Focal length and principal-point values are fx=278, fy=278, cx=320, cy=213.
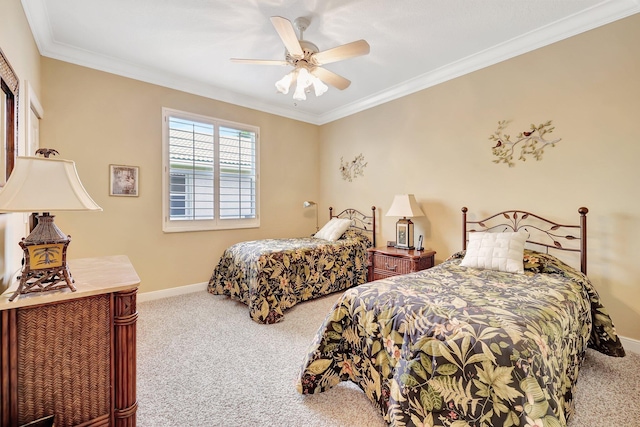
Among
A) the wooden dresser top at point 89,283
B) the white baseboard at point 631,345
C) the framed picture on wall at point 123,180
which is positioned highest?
the framed picture on wall at point 123,180

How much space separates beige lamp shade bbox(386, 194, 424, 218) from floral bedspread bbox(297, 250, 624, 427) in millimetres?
1212

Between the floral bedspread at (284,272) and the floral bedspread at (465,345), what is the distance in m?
1.27

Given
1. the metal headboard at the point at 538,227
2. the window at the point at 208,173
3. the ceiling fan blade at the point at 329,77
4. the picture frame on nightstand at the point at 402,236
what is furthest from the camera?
the window at the point at 208,173

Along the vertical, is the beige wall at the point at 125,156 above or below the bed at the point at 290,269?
above

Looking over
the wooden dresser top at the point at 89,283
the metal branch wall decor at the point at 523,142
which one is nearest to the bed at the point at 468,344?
the metal branch wall decor at the point at 523,142

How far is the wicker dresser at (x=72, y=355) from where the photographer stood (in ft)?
3.49

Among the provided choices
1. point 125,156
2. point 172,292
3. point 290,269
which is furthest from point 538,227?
point 125,156

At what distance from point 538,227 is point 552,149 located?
0.73 meters

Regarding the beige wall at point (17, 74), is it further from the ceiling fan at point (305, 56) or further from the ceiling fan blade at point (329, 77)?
the ceiling fan blade at point (329, 77)

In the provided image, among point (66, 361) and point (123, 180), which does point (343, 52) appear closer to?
point (66, 361)

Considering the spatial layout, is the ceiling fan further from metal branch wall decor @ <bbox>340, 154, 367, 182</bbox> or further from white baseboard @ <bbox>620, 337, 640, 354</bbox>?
white baseboard @ <bbox>620, 337, 640, 354</bbox>

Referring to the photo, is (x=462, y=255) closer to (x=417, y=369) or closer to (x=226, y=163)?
(x=417, y=369)

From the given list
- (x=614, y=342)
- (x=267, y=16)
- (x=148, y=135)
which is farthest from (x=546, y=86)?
(x=148, y=135)

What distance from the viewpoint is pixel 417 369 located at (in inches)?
51.1
